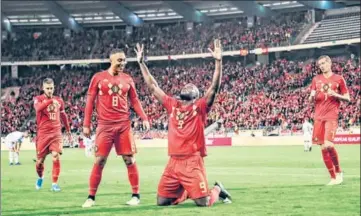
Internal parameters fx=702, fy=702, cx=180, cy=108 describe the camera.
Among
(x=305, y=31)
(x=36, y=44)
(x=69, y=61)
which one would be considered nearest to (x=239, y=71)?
(x=305, y=31)

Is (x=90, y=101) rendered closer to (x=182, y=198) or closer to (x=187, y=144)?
(x=187, y=144)

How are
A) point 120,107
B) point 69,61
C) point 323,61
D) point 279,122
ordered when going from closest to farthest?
point 120,107, point 323,61, point 279,122, point 69,61

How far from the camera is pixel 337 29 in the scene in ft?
205

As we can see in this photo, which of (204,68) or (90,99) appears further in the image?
(204,68)

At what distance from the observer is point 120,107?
11.8 m

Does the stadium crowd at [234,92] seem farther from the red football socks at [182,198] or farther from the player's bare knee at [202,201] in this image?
the player's bare knee at [202,201]

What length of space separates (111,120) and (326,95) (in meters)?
5.22

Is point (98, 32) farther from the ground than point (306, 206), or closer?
farther from the ground

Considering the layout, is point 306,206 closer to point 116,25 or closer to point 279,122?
point 279,122

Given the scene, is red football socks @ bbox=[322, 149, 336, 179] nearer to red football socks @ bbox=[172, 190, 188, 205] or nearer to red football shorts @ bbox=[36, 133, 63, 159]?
red football socks @ bbox=[172, 190, 188, 205]

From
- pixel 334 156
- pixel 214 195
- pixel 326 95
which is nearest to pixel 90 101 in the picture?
pixel 214 195

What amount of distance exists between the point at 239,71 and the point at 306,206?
54734mm

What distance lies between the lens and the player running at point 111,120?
38.2 ft

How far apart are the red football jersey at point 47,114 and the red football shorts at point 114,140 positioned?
3.93 meters
